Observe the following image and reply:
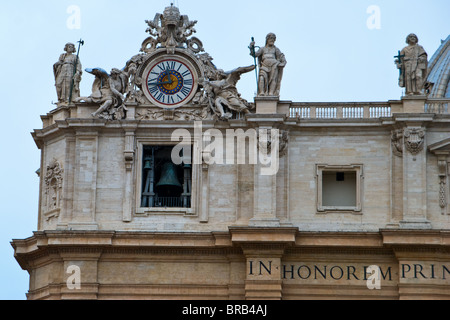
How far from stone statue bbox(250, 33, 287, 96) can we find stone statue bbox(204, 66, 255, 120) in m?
0.67

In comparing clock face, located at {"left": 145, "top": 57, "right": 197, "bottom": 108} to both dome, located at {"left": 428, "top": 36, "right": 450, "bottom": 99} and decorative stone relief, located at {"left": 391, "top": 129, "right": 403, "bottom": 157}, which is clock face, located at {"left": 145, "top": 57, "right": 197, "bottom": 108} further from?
dome, located at {"left": 428, "top": 36, "right": 450, "bottom": 99}

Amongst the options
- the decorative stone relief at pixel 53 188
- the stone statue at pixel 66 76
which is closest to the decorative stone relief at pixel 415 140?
the stone statue at pixel 66 76

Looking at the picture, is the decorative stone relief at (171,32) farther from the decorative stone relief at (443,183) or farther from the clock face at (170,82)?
the decorative stone relief at (443,183)

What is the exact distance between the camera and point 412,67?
188 ft

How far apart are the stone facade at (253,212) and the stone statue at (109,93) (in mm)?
259

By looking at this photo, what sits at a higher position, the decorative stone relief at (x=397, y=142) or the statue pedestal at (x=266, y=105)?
the statue pedestal at (x=266, y=105)

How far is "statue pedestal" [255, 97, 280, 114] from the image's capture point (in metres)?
56.8

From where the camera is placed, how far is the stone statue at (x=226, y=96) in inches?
2245

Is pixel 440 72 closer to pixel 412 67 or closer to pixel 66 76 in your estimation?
pixel 412 67

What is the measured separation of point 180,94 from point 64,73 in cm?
429

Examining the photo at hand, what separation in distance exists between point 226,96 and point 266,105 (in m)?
1.44

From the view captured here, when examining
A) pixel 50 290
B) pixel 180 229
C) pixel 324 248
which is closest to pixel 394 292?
pixel 324 248

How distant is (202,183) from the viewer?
56688mm
